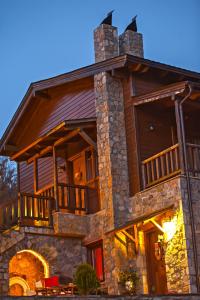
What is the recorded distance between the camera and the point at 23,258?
21344mm

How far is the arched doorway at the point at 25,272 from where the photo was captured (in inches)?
829

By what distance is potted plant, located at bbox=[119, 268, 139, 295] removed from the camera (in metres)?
18.4

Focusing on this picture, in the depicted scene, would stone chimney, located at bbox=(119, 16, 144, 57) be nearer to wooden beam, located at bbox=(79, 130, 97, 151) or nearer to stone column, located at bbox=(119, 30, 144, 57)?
stone column, located at bbox=(119, 30, 144, 57)

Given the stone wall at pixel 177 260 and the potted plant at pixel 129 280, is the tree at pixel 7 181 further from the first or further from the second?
the stone wall at pixel 177 260

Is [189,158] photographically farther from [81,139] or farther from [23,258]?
[23,258]

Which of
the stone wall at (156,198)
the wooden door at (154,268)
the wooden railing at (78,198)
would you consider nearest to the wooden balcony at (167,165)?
the stone wall at (156,198)

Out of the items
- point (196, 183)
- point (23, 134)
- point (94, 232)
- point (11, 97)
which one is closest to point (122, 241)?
point (94, 232)

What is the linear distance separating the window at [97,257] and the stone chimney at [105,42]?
603 centimetres

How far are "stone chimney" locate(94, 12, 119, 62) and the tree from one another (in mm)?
18168

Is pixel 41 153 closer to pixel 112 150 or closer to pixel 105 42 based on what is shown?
pixel 112 150

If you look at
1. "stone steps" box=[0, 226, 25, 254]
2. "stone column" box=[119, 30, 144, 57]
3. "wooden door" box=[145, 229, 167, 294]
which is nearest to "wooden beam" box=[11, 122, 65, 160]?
"stone steps" box=[0, 226, 25, 254]

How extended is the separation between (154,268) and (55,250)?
319 centimetres

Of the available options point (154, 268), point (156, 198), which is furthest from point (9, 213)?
point (156, 198)

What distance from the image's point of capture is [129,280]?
1847 cm
